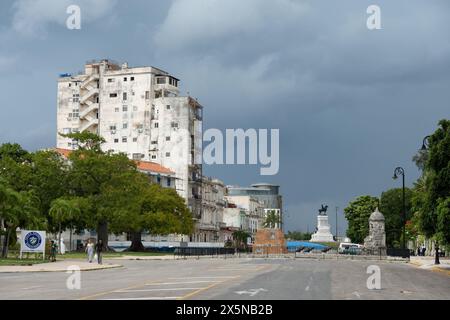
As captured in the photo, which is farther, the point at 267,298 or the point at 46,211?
the point at 46,211

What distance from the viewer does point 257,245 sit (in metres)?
135

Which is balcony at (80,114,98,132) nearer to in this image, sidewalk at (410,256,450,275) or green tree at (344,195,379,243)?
green tree at (344,195,379,243)

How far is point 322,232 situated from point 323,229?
1.12 meters

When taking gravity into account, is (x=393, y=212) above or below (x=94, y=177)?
below

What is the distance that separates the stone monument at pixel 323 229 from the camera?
6801 inches

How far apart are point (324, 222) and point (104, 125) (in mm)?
61661

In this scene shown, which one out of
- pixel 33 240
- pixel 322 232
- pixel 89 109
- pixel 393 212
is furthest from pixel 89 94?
pixel 33 240

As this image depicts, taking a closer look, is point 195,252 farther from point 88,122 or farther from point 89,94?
point 89,94

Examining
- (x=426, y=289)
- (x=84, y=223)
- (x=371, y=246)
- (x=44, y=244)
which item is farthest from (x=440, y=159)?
(x=371, y=246)

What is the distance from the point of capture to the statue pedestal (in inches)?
6806

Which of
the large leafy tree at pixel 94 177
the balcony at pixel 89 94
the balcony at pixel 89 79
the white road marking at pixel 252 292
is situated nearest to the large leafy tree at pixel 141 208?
the large leafy tree at pixel 94 177

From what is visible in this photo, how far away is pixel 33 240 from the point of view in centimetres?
5988
